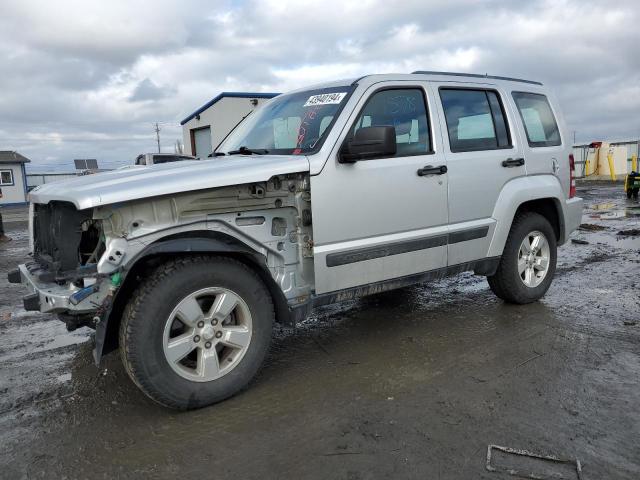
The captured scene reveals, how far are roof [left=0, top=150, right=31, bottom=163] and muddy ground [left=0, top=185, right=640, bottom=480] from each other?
31.5m

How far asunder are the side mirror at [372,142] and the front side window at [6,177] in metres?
35.1

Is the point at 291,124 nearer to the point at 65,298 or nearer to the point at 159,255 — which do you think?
the point at 159,255

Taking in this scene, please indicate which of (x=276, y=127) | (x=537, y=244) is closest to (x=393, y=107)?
(x=276, y=127)

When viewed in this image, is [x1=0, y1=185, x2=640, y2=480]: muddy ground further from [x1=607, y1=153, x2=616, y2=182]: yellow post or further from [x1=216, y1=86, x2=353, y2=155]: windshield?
[x1=607, y1=153, x2=616, y2=182]: yellow post

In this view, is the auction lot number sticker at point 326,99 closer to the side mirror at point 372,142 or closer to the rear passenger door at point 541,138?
the side mirror at point 372,142

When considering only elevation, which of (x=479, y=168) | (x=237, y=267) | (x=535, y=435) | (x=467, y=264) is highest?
(x=479, y=168)

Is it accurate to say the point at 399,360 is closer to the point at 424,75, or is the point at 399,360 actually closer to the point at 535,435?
the point at 535,435

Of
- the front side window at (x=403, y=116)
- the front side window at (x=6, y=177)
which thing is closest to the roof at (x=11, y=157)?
the front side window at (x=6, y=177)

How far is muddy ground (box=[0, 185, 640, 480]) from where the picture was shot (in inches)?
102

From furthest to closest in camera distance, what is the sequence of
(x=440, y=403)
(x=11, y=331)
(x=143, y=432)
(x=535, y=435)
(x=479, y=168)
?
(x=11, y=331), (x=479, y=168), (x=440, y=403), (x=143, y=432), (x=535, y=435)

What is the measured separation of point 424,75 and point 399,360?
240 cm

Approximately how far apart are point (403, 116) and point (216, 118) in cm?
2216

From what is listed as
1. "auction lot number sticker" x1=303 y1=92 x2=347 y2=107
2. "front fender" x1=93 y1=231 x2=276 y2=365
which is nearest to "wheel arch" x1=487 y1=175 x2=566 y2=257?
"auction lot number sticker" x1=303 y1=92 x2=347 y2=107

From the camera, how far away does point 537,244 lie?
16.6ft
